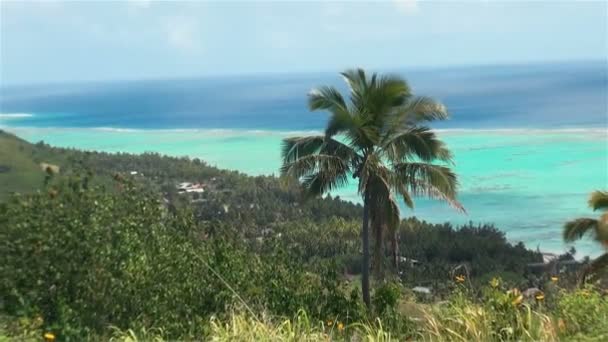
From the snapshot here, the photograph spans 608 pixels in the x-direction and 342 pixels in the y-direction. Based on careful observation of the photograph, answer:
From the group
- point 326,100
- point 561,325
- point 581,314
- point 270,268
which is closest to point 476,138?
point 326,100

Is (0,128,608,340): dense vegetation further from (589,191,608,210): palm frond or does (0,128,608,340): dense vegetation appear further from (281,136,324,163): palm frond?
(589,191,608,210): palm frond

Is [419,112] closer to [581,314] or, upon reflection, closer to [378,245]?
[378,245]

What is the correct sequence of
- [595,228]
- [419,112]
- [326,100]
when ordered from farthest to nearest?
[595,228]
[326,100]
[419,112]

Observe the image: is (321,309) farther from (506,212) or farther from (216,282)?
(506,212)

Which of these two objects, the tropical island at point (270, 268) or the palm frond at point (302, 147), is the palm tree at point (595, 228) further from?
the palm frond at point (302, 147)

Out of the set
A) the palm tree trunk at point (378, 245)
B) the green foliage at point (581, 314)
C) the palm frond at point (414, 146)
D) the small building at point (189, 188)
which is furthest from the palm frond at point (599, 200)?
the small building at point (189, 188)

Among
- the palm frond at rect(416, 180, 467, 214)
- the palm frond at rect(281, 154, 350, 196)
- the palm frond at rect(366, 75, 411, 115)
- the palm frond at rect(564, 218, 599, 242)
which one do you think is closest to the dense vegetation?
the palm frond at rect(281, 154, 350, 196)
